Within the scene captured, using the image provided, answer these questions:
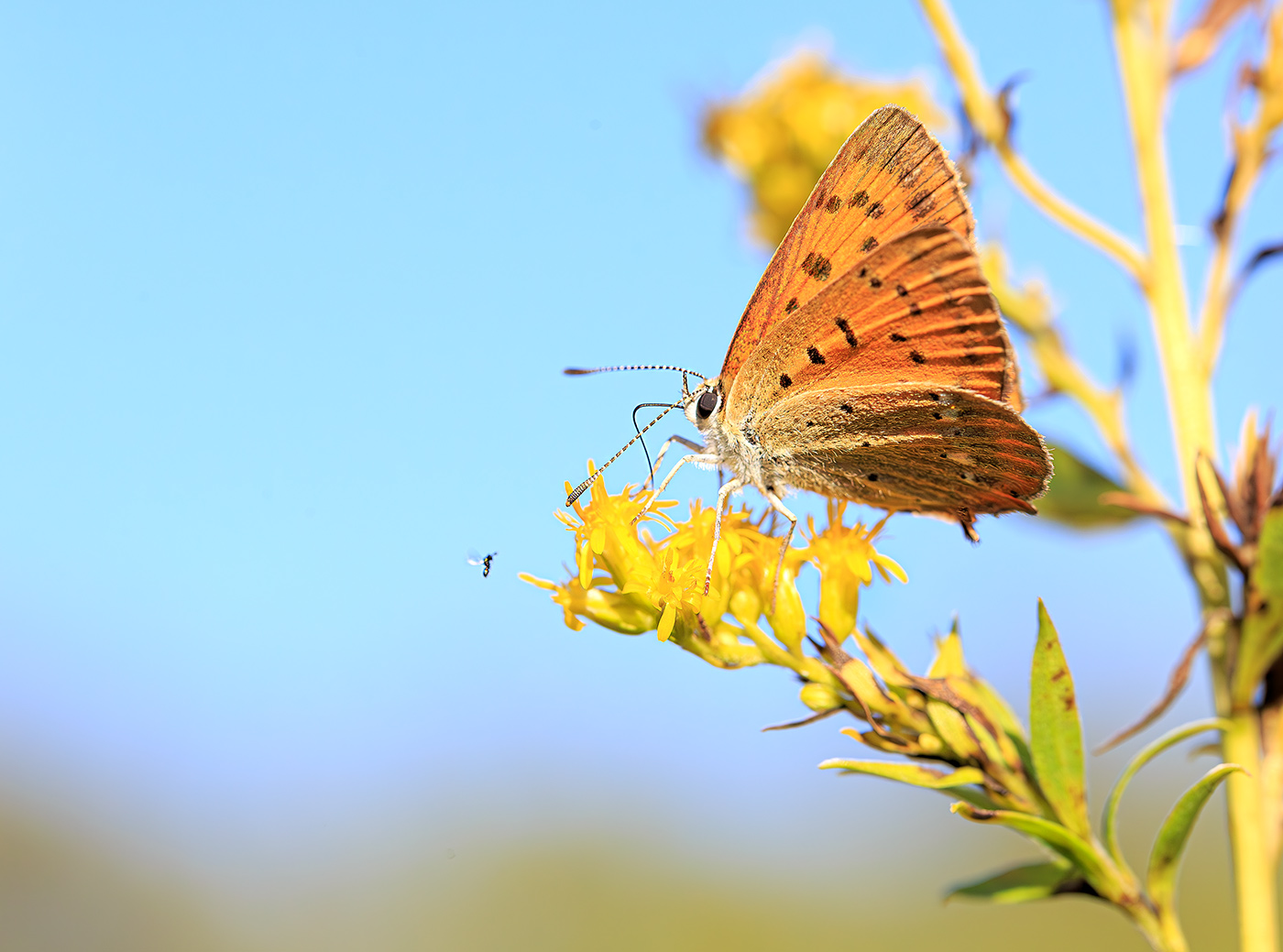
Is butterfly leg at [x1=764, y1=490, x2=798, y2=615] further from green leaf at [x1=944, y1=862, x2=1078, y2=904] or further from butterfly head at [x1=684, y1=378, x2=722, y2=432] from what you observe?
green leaf at [x1=944, y1=862, x2=1078, y2=904]

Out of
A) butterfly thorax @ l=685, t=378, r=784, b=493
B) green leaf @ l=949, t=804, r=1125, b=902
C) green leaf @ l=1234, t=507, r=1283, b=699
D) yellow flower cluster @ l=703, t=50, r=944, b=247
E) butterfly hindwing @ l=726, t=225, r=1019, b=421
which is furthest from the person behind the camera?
yellow flower cluster @ l=703, t=50, r=944, b=247

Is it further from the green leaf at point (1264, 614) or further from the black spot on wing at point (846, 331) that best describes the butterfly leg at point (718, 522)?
the green leaf at point (1264, 614)

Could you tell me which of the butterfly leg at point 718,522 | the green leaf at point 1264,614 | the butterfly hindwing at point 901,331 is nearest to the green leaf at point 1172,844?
the green leaf at point 1264,614

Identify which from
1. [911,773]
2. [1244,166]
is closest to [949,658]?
[911,773]

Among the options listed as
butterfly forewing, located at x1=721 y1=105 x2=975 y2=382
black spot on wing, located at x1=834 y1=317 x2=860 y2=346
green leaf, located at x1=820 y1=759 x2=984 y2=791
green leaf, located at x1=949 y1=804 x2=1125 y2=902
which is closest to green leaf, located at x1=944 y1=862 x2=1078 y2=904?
green leaf, located at x1=949 y1=804 x2=1125 y2=902

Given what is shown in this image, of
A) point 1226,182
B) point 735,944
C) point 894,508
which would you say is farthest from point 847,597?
point 735,944

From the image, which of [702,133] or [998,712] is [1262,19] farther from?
[702,133]
